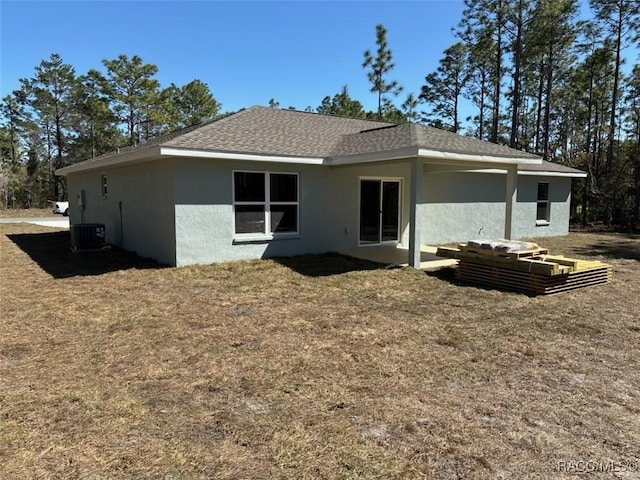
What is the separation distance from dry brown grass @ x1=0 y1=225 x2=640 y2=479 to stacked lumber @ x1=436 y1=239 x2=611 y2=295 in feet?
1.49

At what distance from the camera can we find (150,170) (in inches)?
407

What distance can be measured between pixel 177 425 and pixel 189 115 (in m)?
41.0

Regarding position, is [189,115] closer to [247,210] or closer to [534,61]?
[534,61]

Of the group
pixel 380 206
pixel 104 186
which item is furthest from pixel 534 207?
pixel 104 186

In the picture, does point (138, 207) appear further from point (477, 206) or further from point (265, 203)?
point (477, 206)

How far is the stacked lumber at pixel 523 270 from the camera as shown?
743cm

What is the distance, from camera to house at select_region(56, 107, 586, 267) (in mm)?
9297

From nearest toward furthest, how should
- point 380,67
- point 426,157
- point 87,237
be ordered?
point 426,157, point 87,237, point 380,67

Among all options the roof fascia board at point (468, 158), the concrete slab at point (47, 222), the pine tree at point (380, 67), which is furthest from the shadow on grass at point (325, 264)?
the pine tree at point (380, 67)

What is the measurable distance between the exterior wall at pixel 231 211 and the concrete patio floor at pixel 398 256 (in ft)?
1.83

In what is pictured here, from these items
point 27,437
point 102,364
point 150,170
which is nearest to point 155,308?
point 102,364

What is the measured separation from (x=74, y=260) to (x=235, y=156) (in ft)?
16.6

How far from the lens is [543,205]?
1667 cm

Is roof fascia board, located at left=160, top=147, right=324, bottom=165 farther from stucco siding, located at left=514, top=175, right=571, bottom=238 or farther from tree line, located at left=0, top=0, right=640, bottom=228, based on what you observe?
tree line, located at left=0, top=0, right=640, bottom=228
